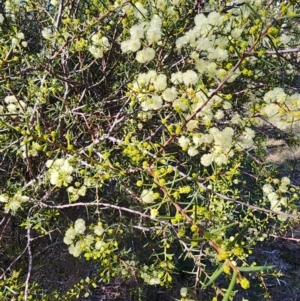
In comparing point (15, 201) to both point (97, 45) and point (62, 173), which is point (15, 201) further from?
point (97, 45)

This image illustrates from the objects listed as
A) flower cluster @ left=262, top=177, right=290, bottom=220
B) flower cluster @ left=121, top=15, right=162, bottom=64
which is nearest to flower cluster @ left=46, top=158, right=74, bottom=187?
flower cluster @ left=121, top=15, right=162, bottom=64

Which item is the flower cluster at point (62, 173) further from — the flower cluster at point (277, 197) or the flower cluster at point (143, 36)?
the flower cluster at point (277, 197)

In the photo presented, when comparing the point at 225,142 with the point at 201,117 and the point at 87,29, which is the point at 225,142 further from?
the point at 87,29

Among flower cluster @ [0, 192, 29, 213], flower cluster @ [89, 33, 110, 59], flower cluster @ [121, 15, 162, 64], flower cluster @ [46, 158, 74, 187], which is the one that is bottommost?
flower cluster @ [0, 192, 29, 213]

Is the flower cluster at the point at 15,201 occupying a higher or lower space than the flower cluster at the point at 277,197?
higher

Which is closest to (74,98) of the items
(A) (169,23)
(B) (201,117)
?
(A) (169,23)

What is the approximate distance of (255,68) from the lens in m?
1.72

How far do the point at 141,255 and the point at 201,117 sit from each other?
5.51ft

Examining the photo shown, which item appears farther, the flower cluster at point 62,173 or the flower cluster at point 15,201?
the flower cluster at point 15,201

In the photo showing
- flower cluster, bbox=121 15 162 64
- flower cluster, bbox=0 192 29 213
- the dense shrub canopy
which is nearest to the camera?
the dense shrub canopy

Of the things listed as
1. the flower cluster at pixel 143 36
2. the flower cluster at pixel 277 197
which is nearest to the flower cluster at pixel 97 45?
the flower cluster at pixel 143 36

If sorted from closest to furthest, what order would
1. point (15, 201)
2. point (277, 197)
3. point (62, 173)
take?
point (62, 173)
point (15, 201)
point (277, 197)

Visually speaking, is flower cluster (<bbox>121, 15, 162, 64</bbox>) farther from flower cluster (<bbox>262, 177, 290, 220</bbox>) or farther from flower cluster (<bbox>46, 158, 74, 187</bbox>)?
flower cluster (<bbox>262, 177, 290, 220</bbox>)

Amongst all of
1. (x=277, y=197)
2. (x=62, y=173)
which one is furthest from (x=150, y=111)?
(x=277, y=197)
